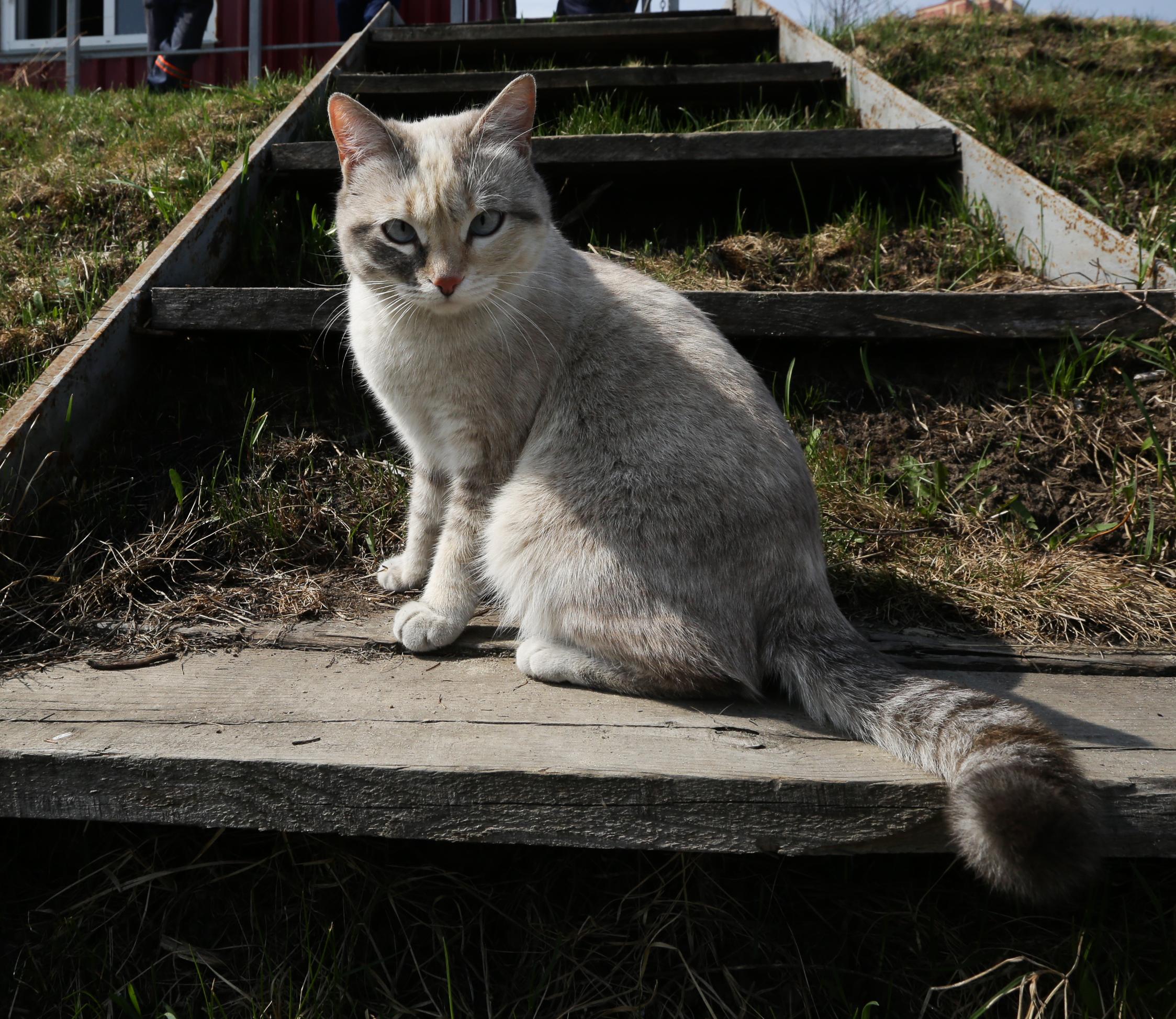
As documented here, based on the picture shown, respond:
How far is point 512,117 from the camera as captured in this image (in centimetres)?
239

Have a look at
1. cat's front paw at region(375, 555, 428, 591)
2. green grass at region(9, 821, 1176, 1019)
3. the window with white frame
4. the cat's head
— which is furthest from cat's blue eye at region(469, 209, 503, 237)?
the window with white frame

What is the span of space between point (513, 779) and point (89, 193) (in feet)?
10.7

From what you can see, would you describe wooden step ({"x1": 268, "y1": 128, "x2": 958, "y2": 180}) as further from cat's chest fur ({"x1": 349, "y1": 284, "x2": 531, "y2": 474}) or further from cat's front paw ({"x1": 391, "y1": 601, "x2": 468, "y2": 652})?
cat's front paw ({"x1": 391, "y1": 601, "x2": 468, "y2": 652})

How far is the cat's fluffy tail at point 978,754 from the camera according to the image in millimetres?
1260

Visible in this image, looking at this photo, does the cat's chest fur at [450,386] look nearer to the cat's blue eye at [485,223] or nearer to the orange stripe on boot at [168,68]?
the cat's blue eye at [485,223]

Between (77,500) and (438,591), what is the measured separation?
1.09 meters

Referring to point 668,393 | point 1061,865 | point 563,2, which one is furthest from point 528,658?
point 563,2

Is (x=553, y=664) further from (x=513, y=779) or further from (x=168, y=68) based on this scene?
(x=168, y=68)

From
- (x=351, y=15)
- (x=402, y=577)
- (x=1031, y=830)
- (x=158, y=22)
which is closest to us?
(x=1031, y=830)

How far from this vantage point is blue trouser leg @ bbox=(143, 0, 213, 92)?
8117 millimetres

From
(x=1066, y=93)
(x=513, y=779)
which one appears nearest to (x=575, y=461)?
(x=513, y=779)

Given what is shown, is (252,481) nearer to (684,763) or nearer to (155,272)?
(155,272)

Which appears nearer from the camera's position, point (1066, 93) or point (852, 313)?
point (852, 313)

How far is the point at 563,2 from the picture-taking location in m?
7.94
